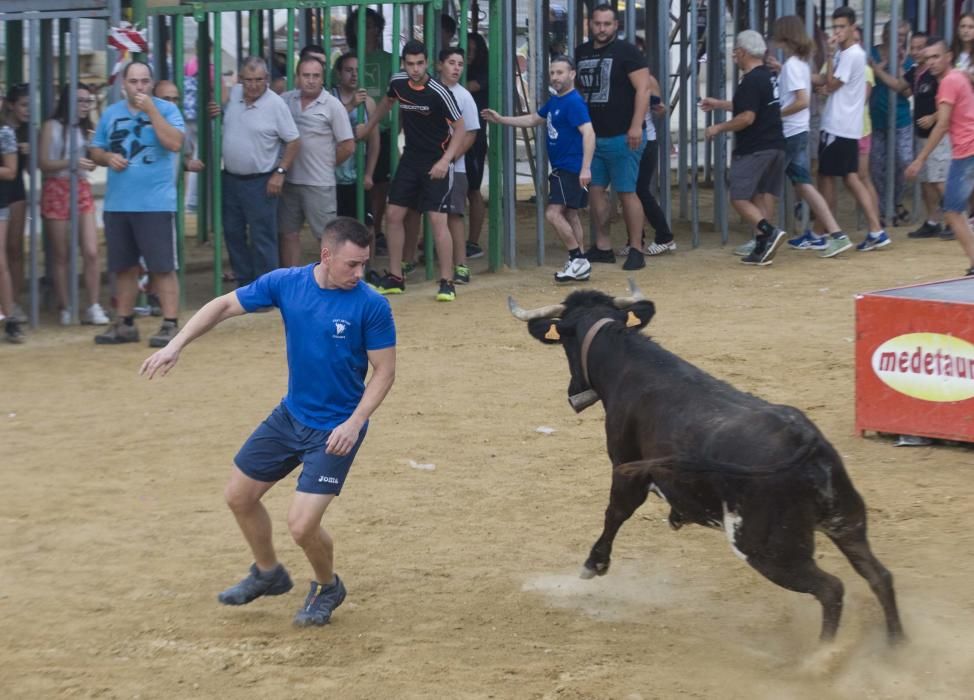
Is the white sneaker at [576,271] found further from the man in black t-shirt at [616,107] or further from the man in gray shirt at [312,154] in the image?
the man in gray shirt at [312,154]

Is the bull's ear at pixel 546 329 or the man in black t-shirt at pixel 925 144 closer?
the bull's ear at pixel 546 329

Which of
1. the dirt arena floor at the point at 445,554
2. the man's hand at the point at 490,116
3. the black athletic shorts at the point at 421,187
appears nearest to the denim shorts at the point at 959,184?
the dirt arena floor at the point at 445,554

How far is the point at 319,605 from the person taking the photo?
574 centimetres

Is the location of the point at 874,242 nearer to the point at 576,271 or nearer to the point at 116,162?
the point at 576,271

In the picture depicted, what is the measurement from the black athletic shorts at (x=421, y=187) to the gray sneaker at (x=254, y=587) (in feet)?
22.0

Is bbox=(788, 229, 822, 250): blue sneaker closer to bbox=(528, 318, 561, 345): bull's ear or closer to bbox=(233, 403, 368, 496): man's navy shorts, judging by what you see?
bbox=(528, 318, 561, 345): bull's ear

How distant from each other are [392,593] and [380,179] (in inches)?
315

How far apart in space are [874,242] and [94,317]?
7.41m

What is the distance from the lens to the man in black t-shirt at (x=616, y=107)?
42.9ft

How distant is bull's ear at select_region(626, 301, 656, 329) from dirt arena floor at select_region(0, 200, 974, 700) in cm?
107

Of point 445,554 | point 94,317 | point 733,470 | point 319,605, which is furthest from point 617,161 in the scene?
point 733,470

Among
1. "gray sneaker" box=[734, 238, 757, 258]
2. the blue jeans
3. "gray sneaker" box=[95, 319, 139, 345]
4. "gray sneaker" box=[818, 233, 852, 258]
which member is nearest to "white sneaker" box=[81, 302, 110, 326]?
"gray sneaker" box=[95, 319, 139, 345]

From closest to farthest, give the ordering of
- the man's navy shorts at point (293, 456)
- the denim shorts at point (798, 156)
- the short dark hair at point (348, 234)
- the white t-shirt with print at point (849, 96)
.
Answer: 1. the short dark hair at point (348, 234)
2. the man's navy shorts at point (293, 456)
3. the denim shorts at point (798, 156)
4. the white t-shirt with print at point (849, 96)

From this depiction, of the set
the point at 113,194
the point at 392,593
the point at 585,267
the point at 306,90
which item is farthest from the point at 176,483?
the point at 585,267
